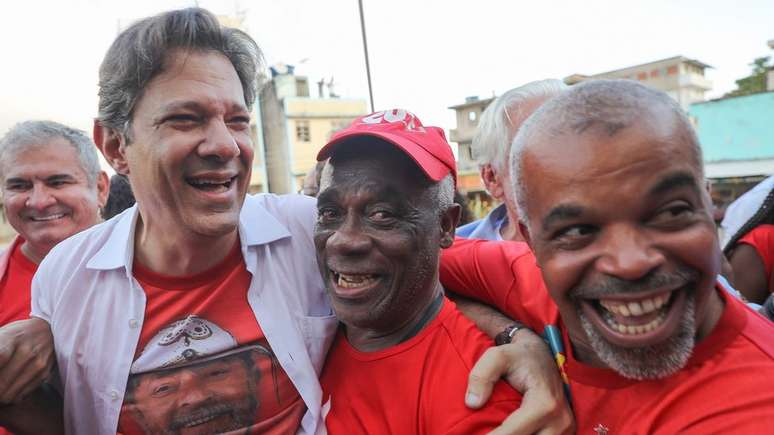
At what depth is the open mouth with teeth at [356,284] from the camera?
1.80 m

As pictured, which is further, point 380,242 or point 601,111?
point 380,242

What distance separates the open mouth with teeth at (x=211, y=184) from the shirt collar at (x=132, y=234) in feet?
0.68

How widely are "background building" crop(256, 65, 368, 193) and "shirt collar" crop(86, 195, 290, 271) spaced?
29939 mm

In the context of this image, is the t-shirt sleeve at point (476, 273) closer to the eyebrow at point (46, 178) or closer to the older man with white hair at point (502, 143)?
the older man with white hair at point (502, 143)

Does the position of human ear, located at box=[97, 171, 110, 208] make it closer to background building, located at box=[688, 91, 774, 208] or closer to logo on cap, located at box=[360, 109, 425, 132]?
logo on cap, located at box=[360, 109, 425, 132]

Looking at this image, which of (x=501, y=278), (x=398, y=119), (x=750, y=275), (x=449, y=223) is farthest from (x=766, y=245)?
(x=398, y=119)

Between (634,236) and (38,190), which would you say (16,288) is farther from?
(634,236)

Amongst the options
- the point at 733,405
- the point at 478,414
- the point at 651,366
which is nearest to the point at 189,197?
the point at 478,414

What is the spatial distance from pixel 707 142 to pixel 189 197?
20.9 meters

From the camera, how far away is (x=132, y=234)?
203 cm

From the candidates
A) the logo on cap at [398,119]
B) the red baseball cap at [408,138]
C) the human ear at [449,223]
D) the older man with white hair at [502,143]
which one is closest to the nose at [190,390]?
the red baseball cap at [408,138]

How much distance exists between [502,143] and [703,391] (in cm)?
206

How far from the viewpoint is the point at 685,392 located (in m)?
1.27

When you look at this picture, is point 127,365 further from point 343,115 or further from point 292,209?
point 343,115
